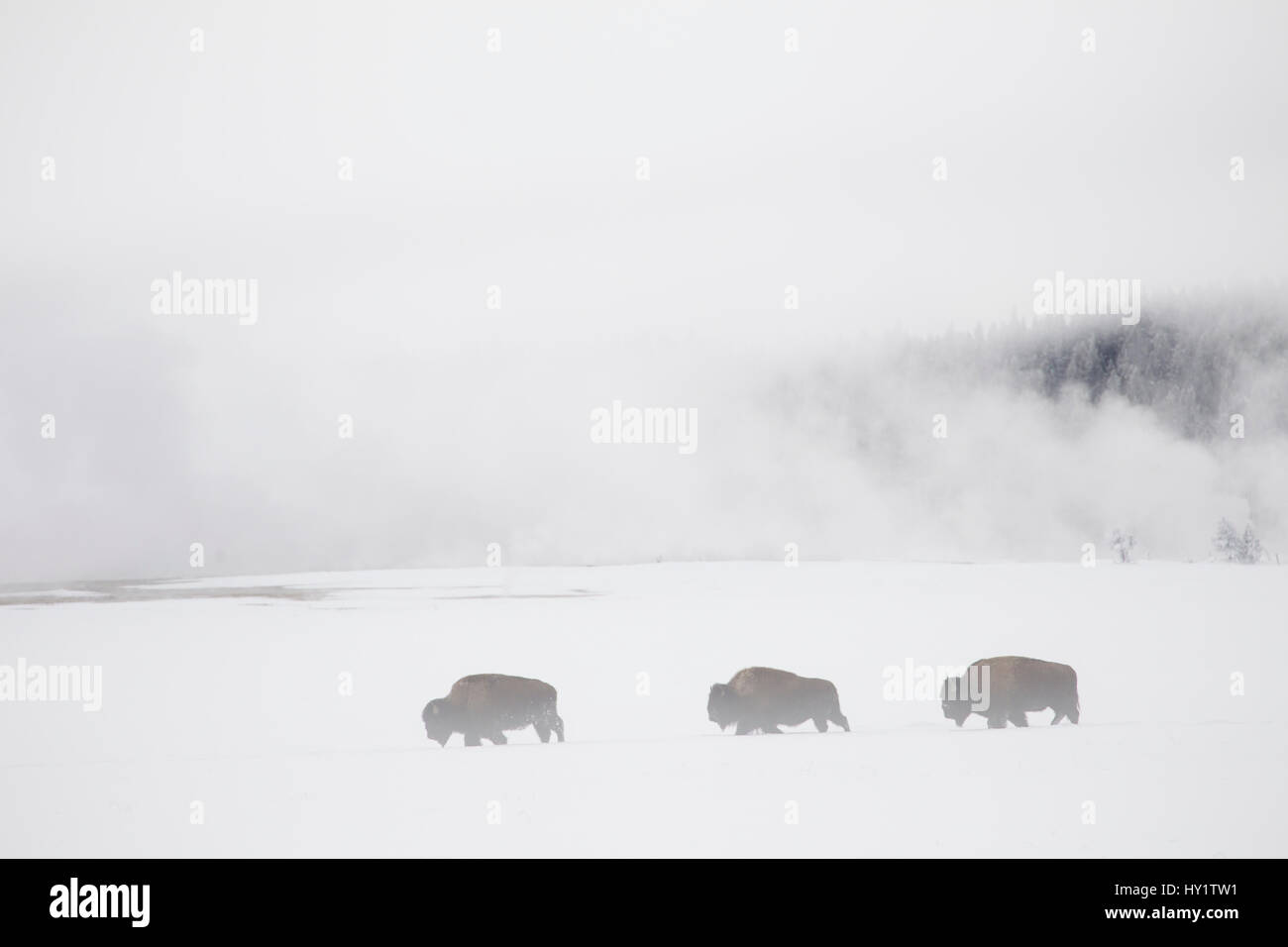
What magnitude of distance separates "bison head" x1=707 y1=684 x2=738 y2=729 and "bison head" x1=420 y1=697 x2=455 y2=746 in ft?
11.9

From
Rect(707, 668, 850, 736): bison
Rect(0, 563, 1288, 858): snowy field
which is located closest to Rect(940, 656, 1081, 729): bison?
Rect(0, 563, 1288, 858): snowy field

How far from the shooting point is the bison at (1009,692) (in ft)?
44.6

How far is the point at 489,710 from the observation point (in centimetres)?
1388

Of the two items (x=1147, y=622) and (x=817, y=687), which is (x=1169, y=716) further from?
(x=1147, y=622)

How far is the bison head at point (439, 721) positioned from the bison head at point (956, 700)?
6.88 metres

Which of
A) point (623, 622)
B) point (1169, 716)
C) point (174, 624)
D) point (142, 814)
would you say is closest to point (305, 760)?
point (142, 814)

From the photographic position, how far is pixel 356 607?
32188mm

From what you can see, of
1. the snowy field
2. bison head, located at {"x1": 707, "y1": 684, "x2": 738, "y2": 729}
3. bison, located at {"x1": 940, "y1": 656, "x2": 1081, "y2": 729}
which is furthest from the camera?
bison head, located at {"x1": 707, "y1": 684, "x2": 738, "y2": 729}

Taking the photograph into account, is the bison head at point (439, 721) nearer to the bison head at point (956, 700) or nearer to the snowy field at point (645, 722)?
the snowy field at point (645, 722)

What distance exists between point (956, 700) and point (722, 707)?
10.6ft

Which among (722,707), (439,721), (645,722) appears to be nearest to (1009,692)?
(722,707)

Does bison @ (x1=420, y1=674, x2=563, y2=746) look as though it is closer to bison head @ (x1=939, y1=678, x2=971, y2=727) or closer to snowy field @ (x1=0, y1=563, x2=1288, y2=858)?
snowy field @ (x1=0, y1=563, x2=1288, y2=858)

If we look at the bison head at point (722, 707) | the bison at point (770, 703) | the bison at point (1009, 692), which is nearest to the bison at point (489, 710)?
the bison head at point (722, 707)

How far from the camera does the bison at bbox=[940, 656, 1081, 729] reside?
1359cm
